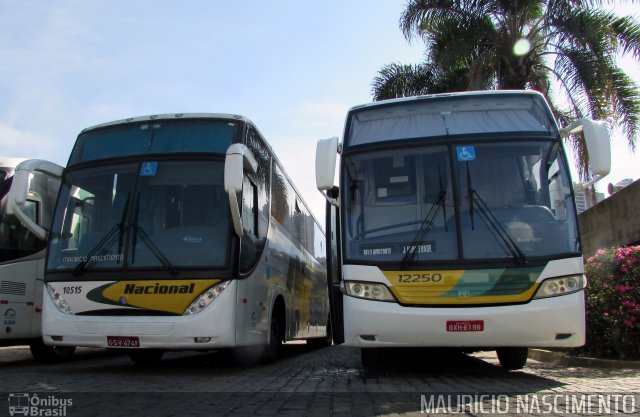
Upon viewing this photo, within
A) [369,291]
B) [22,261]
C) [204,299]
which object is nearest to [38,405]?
[204,299]

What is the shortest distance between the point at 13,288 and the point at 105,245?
2.58 meters

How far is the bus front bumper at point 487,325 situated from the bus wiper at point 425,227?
0.57m

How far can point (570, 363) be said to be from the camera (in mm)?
8320

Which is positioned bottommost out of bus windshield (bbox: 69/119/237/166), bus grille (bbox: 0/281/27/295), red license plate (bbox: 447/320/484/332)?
red license plate (bbox: 447/320/484/332)

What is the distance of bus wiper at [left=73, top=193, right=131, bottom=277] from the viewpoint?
7.13m

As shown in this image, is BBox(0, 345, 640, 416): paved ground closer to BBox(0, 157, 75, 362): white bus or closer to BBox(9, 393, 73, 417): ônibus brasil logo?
BBox(9, 393, 73, 417): ônibus brasil logo

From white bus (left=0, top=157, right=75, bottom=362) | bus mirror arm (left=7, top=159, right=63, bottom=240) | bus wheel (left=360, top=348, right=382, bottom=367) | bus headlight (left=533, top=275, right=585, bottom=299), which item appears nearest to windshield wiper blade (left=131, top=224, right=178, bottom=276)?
bus mirror arm (left=7, top=159, right=63, bottom=240)

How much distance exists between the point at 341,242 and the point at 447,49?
10858 millimetres

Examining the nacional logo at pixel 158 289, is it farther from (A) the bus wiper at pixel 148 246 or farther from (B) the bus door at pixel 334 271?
(B) the bus door at pixel 334 271

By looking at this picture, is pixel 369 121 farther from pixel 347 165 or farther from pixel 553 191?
pixel 553 191

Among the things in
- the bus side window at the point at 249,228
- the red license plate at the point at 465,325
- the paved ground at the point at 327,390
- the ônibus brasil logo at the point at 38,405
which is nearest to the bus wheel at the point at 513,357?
the paved ground at the point at 327,390

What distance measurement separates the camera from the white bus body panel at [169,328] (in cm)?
668
